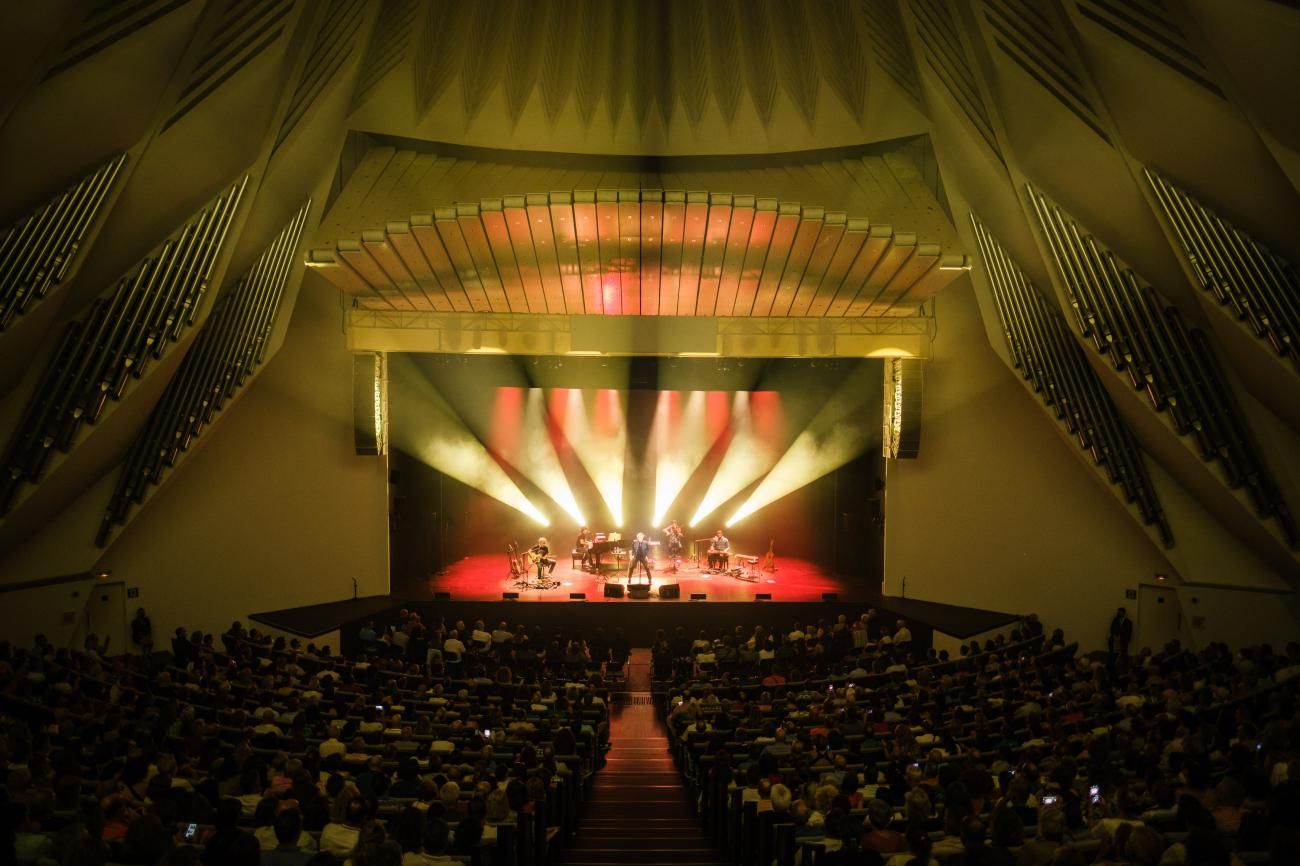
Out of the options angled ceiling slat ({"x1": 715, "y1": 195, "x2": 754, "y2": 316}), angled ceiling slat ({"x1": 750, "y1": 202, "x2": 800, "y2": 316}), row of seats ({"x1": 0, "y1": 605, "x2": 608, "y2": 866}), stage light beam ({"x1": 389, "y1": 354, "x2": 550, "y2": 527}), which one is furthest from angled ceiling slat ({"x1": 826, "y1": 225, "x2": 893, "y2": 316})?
row of seats ({"x1": 0, "y1": 605, "x2": 608, "y2": 866})

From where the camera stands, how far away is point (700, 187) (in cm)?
2105

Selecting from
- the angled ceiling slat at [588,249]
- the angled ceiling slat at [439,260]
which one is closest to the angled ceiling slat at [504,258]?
the angled ceiling slat at [439,260]

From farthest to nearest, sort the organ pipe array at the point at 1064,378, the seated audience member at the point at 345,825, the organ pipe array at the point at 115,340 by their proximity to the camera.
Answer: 1. the organ pipe array at the point at 1064,378
2. the organ pipe array at the point at 115,340
3. the seated audience member at the point at 345,825

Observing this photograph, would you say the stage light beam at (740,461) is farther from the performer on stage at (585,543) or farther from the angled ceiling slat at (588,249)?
the angled ceiling slat at (588,249)

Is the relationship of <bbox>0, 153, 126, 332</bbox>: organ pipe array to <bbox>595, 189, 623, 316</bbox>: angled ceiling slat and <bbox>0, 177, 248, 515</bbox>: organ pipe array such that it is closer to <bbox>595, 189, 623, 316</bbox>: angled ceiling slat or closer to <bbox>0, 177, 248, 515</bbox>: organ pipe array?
<bbox>0, 177, 248, 515</bbox>: organ pipe array

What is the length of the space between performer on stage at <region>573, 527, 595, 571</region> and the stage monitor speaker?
507 cm

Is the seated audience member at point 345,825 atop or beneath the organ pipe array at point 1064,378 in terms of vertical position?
beneath

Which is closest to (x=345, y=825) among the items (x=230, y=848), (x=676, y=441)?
(x=230, y=848)

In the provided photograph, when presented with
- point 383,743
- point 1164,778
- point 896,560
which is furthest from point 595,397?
point 1164,778

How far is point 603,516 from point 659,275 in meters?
6.89

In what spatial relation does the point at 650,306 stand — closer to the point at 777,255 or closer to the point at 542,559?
the point at 777,255

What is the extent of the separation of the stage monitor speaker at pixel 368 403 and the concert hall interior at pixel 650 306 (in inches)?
3.0

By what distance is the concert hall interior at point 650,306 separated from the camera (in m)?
11.5

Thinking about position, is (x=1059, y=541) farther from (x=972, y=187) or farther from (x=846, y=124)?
(x=846, y=124)
